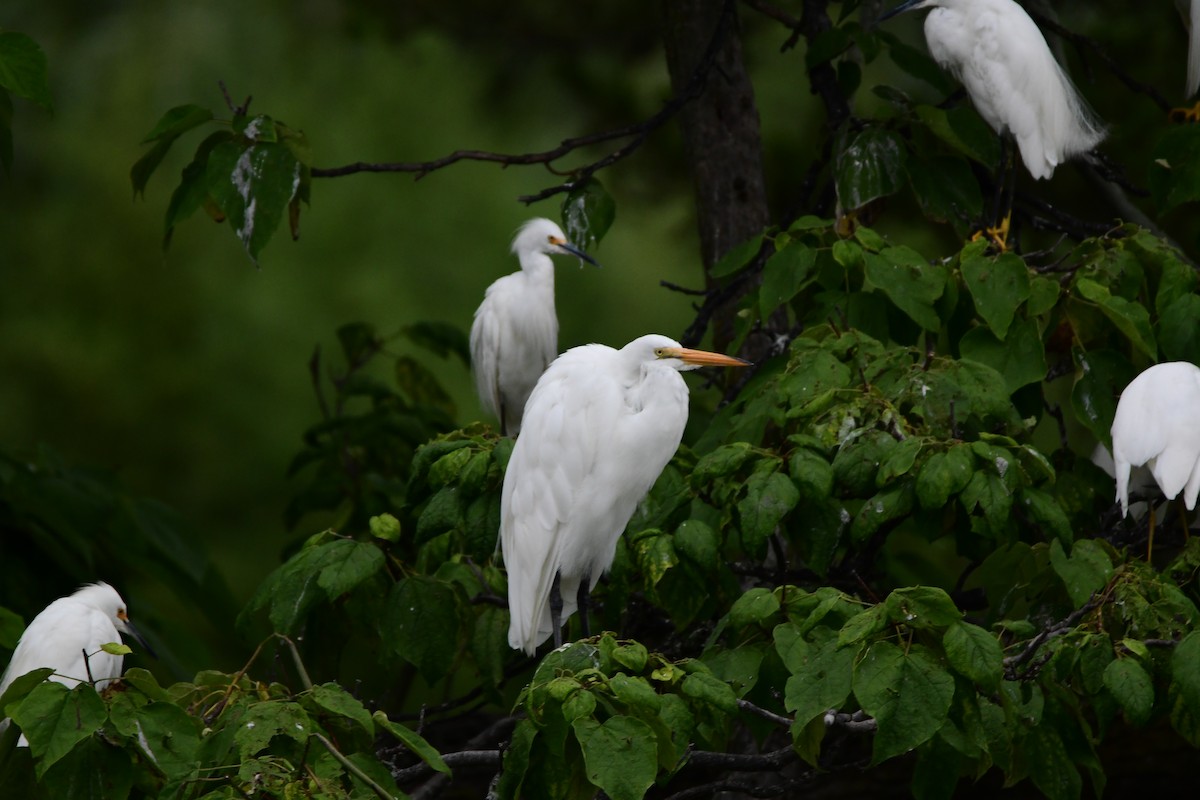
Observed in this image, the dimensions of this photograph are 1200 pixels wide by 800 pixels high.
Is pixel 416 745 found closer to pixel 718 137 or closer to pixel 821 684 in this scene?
pixel 821 684

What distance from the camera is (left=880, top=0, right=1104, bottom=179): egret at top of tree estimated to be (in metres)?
2.52

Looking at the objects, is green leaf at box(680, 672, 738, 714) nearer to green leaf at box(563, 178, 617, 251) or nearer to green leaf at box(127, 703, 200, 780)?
green leaf at box(127, 703, 200, 780)

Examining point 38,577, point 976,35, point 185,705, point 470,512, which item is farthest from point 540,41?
point 185,705

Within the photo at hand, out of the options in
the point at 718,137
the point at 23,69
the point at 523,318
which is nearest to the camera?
the point at 23,69

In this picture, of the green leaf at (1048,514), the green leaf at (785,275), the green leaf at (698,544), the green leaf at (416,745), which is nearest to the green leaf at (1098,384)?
the green leaf at (1048,514)

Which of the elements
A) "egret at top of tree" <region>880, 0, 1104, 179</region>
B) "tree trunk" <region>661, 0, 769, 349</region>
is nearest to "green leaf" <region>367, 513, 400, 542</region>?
"tree trunk" <region>661, 0, 769, 349</region>

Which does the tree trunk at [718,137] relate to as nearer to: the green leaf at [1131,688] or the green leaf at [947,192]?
the green leaf at [947,192]

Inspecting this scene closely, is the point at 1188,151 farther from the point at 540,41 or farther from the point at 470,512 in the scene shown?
the point at 540,41

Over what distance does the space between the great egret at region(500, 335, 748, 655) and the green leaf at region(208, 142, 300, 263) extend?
50cm

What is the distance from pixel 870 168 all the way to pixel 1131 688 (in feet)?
3.69

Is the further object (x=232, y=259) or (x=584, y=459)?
(x=232, y=259)

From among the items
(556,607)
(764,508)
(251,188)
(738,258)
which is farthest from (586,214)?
(764,508)

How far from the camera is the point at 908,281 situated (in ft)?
6.87

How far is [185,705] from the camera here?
167cm
